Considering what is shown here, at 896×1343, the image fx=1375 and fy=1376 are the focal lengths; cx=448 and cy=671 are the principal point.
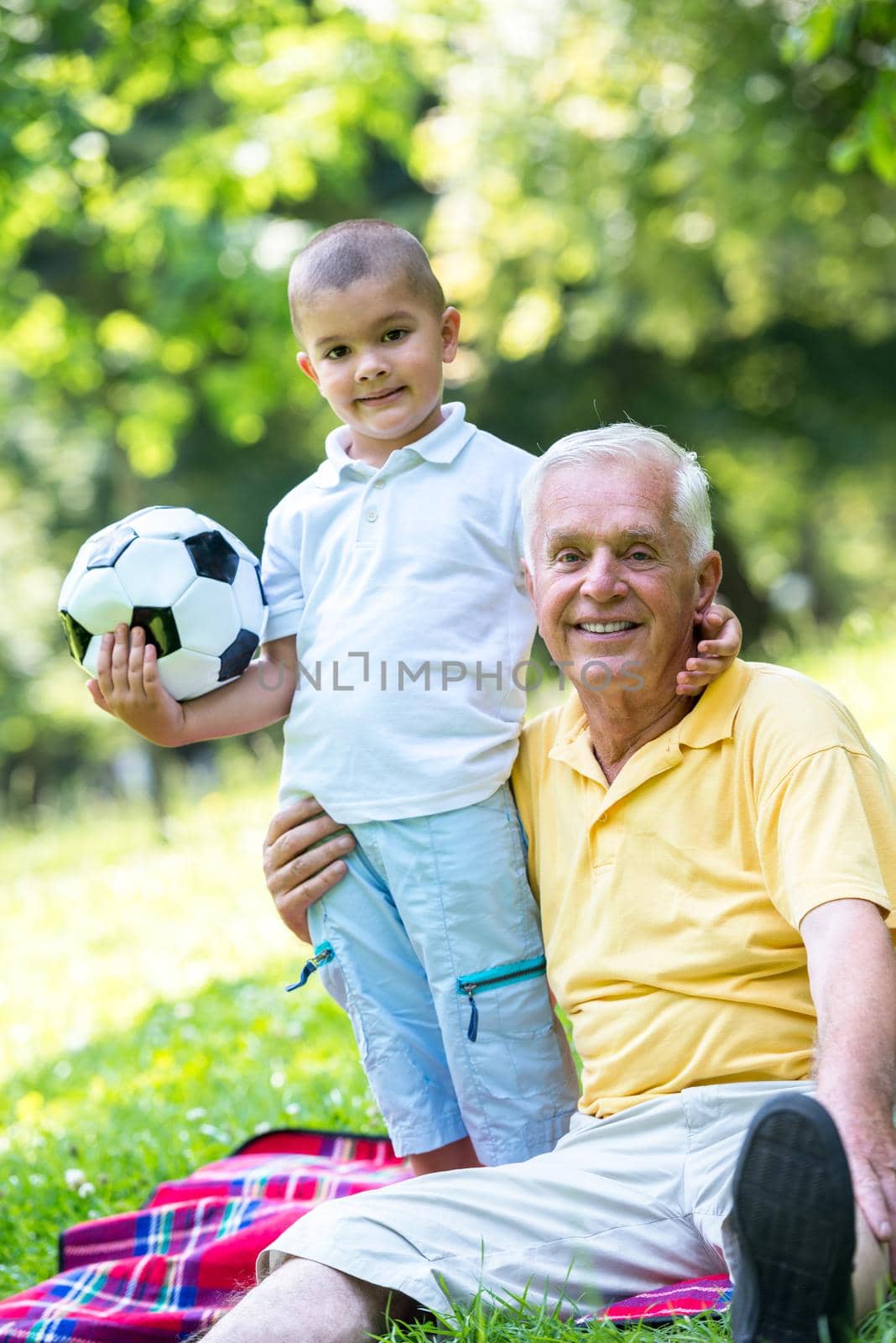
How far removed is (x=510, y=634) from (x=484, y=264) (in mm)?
10101

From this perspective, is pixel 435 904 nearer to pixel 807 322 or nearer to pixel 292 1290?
pixel 292 1290

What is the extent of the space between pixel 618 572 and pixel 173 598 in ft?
3.30

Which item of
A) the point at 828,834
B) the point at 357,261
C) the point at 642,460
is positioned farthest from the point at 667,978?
the point at 357,261

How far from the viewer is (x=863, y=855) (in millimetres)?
2438

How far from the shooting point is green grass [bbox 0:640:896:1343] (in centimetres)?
395

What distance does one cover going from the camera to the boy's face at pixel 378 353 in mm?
3062

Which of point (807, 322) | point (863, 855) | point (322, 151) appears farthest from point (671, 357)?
point (863, 855)

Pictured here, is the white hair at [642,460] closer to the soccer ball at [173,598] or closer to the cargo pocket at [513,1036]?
the soccer ball at [173,598]

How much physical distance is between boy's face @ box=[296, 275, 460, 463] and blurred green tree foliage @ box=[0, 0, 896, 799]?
2432 mm

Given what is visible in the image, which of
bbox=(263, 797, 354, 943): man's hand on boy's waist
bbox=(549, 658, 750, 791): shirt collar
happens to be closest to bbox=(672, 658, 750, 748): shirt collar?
bbox=(549, 658, 750, 791): shirt collar

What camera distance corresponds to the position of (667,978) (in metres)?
2.65

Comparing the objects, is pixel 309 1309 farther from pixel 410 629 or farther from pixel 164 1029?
pixel 164 1029

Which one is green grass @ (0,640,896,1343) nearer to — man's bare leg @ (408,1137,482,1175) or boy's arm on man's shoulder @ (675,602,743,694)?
man's bare leg @ (408,1137,482,1175)

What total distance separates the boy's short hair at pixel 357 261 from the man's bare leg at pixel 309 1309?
202 cm
